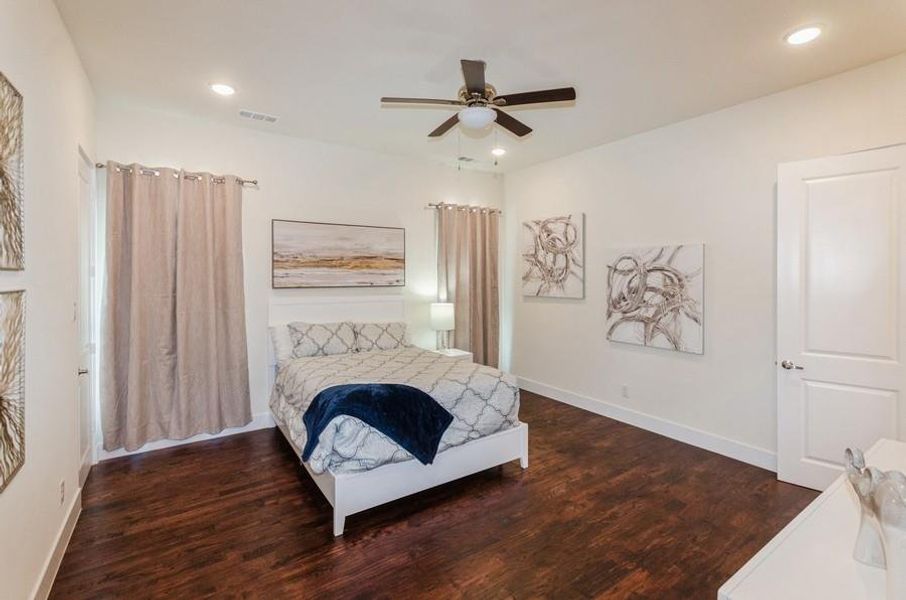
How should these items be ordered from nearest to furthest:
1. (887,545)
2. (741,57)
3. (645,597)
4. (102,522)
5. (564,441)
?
(887,545) → (645,597) → (102,522) → (741,57) → (564,441)

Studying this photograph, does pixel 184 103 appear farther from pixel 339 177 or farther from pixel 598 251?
pixel 598 251

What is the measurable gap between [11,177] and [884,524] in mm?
2878

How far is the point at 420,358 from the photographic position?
4016mm

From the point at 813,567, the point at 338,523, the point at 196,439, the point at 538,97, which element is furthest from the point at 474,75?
the point at 196,439

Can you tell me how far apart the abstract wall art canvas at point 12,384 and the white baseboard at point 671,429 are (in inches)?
175

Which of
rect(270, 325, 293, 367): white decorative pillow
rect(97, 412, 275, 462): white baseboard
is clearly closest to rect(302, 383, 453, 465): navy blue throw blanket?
rect(270, 325, 293, 367): white decorative pillow

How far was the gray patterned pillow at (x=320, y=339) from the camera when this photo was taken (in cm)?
411

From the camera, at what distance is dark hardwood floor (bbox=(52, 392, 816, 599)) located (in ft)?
6.90

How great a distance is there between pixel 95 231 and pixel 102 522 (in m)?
2.25

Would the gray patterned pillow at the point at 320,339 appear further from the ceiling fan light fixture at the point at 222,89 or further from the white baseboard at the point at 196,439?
the ceiling fan light fixture at the point at 222,89

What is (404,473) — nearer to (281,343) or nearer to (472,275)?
(281,343)

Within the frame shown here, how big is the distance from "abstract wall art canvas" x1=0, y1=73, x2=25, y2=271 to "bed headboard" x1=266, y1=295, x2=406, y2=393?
2594 millimetres

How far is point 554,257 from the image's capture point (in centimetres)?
517

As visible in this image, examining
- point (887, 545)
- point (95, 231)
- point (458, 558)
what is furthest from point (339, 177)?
point (887, 545)
